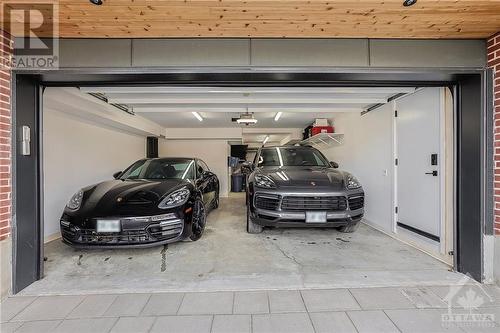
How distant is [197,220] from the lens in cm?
371

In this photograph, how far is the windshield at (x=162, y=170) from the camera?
4152 millimetres

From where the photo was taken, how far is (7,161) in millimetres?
2232

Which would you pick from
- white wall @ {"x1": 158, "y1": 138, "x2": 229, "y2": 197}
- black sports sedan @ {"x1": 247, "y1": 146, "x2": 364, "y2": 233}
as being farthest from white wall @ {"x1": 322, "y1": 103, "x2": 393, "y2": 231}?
white wall @ {"x1": 158, "y1": 138, "x2": 229, "y2": 197}

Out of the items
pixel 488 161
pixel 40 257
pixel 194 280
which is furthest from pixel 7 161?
pixel 488 161

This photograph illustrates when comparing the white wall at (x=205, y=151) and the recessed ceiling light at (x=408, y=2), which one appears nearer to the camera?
the recessed ceiling light at (x=408, y=2)

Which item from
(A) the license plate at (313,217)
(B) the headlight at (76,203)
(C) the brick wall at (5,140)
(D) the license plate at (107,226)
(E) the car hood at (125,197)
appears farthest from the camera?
(A) the license plate at (313,217)

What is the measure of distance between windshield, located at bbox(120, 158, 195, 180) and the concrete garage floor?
1.14m

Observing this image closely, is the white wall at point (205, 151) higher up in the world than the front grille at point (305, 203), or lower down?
higher up

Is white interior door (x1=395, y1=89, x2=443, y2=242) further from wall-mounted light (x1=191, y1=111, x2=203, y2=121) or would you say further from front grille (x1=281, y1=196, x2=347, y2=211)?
wall-mounted light (x1=191, y1=111, x2=203, y2=121)

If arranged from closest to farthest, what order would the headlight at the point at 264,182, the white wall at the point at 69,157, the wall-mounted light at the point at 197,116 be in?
the headlight at the point at 264,182
the white wall at the point at 69,157
the wall-mounted light at the point at 197,116

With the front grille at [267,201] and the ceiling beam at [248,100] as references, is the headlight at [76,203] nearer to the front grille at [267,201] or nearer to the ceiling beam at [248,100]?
the ceiling beam at [248,100]

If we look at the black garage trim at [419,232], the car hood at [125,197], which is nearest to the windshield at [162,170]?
the car hood at [125,197]

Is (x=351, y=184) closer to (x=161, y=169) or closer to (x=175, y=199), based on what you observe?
(x=175, y=199)

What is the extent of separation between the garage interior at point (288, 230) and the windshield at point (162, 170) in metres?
1.03
